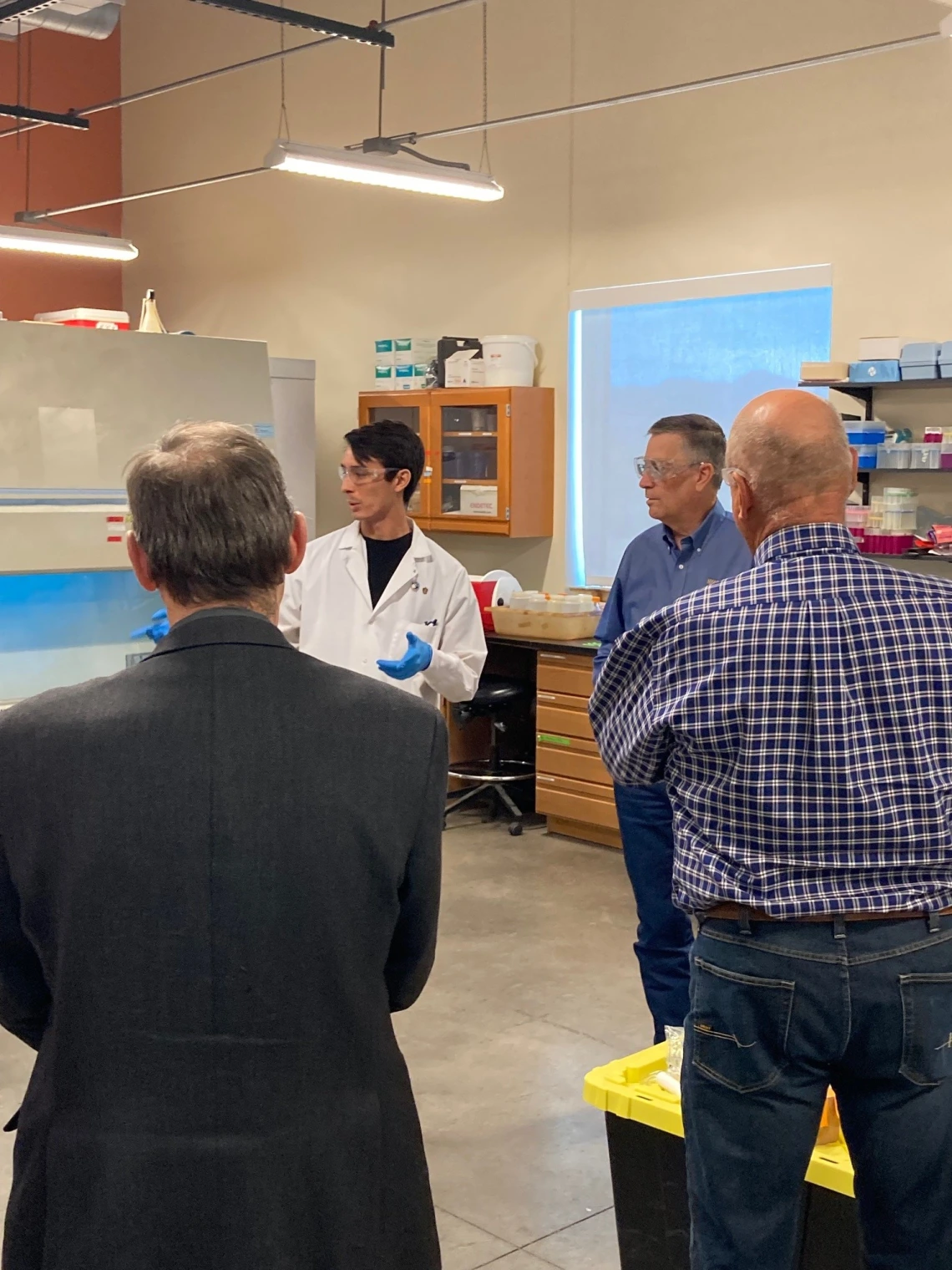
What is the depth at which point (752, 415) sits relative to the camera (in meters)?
1.89

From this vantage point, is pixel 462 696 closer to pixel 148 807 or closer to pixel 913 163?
pixel 148 807

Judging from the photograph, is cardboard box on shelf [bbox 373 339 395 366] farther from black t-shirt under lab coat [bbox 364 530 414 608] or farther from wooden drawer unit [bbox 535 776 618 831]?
black t-shirt under lab coat [bbox 364 530 414 608]

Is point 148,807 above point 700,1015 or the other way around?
above

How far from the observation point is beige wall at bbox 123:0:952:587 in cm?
562

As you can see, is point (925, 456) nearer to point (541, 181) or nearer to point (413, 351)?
point (541, 181)

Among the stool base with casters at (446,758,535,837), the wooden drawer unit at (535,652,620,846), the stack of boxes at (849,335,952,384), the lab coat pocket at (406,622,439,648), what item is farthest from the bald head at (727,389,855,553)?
the stool base with casters at (446,758,535,837)

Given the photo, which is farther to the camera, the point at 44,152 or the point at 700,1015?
the point at 44,152

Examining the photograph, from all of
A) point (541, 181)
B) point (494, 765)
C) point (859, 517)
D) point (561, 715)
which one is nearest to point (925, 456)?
point (859, 517)

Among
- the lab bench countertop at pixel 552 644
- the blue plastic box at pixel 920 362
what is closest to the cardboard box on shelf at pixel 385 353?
the lab bench countertop at pixel 552 644

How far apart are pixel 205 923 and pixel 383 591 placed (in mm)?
2370

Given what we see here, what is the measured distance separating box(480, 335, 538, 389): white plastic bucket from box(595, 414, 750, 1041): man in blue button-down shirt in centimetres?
369

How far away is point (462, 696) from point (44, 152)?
306 inches

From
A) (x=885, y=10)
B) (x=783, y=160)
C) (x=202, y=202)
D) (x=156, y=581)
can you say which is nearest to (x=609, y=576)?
(x=783, y=160)

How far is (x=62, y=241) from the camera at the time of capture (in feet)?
24.5
